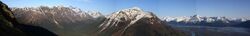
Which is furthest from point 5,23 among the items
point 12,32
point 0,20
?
point 12,32

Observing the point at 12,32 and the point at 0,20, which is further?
the point at 0,20

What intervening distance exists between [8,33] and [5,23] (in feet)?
65.7

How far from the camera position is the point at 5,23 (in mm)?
182875

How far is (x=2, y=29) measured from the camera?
164375mm

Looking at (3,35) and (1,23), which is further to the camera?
(1,23)

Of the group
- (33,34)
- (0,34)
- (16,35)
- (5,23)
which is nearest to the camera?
(0,34)

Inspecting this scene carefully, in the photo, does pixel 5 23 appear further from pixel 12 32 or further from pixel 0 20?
pixel 12 32

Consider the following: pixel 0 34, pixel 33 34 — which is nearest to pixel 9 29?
pixel 0 34

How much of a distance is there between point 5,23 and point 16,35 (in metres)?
17.6

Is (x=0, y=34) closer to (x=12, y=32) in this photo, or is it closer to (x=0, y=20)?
(x=12, y=32)

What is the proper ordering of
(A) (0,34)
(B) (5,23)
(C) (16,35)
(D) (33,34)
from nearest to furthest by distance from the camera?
(A) (0,34) < (C) (16,35) < (B) (5,23) < (D) (33,34)

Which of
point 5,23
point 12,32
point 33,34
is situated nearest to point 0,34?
point 12,32

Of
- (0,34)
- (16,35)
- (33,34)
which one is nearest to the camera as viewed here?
(0,34)

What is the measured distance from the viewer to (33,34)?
197 meters
